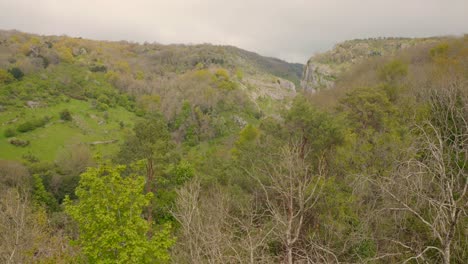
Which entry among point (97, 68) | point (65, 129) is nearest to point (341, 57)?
point (65, 129)

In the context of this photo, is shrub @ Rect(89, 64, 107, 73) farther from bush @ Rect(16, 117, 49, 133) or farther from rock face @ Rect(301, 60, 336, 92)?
rock face @ Rect(301, 60, 336, 92)

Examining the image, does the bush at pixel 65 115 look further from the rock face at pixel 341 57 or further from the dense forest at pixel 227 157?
the rock face at pixel 341 57

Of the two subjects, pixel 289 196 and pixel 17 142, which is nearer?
pixel 289 196

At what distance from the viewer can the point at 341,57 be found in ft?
260

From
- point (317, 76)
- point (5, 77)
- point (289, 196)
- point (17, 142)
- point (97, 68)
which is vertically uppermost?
point (97, 68)

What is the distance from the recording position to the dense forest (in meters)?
6.12

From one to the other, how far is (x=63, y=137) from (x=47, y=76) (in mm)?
33057

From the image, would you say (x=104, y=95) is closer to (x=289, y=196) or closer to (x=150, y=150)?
(x=150, y=150)

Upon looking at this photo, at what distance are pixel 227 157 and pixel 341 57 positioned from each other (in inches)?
2176

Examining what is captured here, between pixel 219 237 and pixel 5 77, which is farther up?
pixel 5 77

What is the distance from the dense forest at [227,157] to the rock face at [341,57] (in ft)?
1.91

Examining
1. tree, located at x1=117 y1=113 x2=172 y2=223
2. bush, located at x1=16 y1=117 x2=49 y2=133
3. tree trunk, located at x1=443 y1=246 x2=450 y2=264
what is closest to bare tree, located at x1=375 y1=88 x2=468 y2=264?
tree trunk, located at x1=443 y1=246 x2=450 y2=264

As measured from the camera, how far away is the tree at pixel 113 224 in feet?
31.9

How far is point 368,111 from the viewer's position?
2262cm
